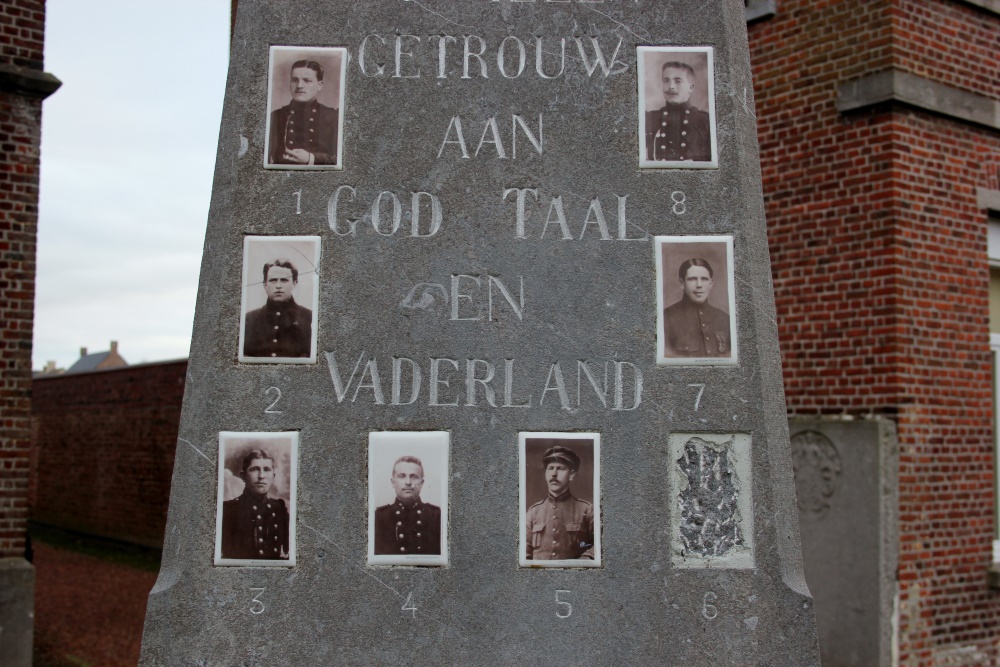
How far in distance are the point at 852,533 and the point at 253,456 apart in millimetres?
4903

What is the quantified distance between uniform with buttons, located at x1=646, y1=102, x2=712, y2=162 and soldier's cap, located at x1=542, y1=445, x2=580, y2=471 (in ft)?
3.59

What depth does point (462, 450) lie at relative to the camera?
3.45 meters

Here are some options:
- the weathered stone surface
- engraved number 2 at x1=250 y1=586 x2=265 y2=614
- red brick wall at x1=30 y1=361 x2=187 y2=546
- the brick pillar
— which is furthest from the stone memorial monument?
red brick wall at x1=30 y1=361 x2=187 y2=546

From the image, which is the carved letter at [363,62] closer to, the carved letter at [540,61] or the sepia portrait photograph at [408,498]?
the carved letter at [540,61]

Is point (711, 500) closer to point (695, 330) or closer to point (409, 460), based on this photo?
point (695, 330)

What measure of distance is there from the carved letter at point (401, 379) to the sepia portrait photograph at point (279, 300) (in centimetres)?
29

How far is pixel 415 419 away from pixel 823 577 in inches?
184

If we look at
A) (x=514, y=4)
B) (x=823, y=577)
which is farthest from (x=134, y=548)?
(x=514, y=4)

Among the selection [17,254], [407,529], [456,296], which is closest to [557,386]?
[456,296]

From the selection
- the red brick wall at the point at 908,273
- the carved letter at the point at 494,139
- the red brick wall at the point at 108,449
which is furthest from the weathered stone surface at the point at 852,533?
the red brick wall at the point at 108,449

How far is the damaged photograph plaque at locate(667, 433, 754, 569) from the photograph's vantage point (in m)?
3.42

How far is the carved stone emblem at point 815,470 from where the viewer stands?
280 inches

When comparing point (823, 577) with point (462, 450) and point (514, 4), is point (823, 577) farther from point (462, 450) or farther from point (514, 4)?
point (514, 4)

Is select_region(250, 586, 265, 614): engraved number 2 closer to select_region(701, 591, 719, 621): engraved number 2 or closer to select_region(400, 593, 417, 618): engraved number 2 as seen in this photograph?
select_region(400, 593, 417, 618): engraved number 2
